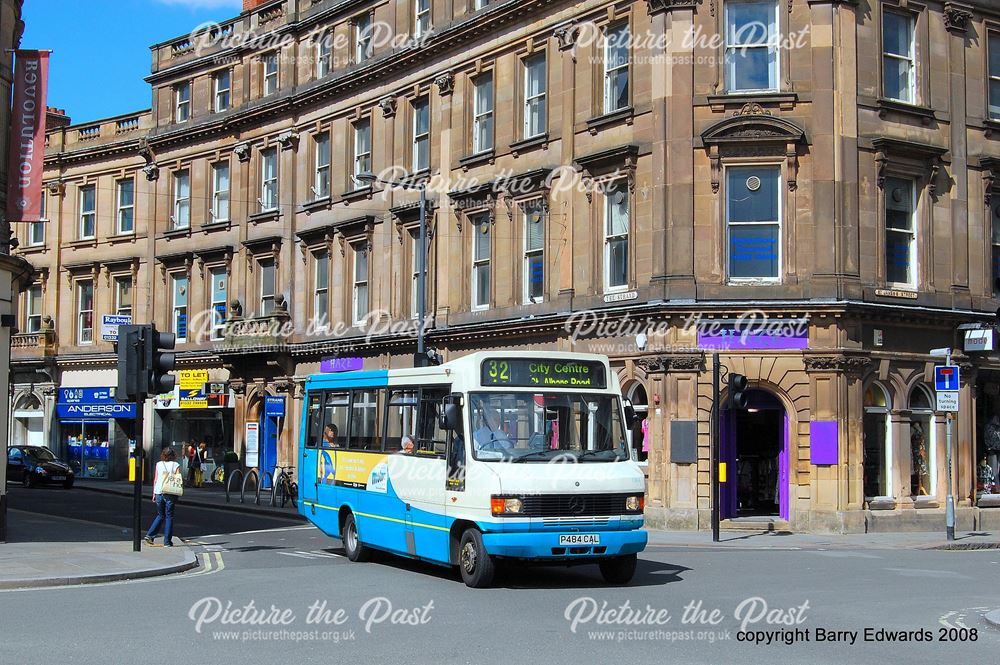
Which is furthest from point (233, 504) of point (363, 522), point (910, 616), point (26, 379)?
point (910, 616)

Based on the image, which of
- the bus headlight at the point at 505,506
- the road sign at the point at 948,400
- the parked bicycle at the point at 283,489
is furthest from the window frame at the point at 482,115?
the bus headlight at the point at 505,506

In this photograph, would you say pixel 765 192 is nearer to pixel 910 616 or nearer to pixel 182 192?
pixel 910 616

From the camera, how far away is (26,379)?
51.3 meters

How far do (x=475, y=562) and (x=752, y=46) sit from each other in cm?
1705

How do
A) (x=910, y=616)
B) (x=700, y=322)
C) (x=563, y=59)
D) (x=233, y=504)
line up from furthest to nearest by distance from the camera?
(x=233, y=504), (x=563, y=59), (x=700, y=322), (x=910, y=616)

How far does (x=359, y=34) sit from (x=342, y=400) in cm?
2326

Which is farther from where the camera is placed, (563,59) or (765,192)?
(563,59)

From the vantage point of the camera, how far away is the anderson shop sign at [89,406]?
48125 millimetres

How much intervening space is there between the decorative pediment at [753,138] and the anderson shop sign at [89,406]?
28417mm

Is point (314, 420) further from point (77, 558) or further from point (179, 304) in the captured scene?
point (179, 304)

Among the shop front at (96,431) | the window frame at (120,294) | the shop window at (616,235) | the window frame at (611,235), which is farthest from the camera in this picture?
the window frame at (120,294)

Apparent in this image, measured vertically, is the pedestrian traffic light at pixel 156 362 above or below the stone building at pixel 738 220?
below

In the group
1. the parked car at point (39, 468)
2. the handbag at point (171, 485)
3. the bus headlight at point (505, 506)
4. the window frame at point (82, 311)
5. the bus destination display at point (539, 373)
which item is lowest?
the parked car at point (39, 468)

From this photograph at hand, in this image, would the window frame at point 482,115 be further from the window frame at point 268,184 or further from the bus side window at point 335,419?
the bus side window at point 335,419
